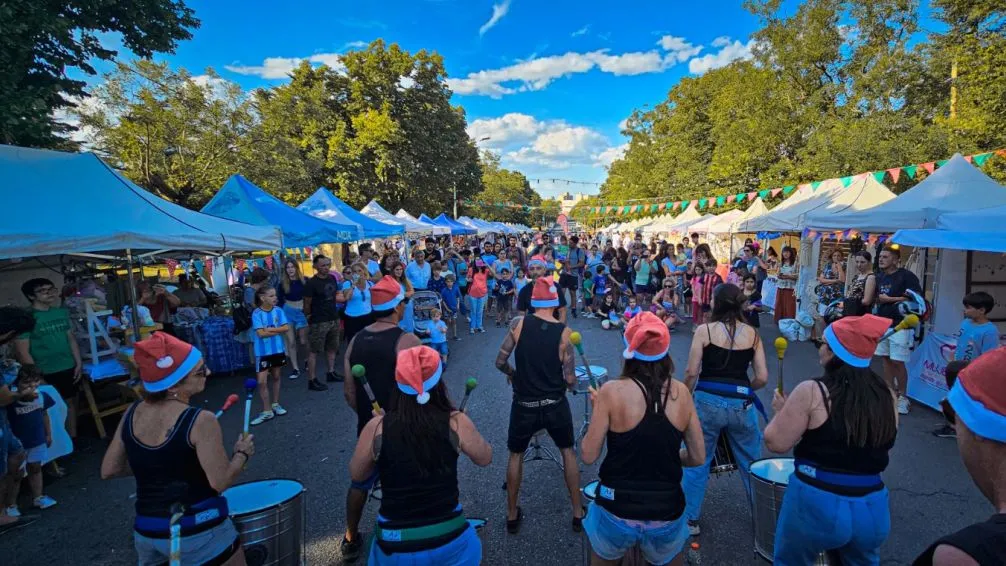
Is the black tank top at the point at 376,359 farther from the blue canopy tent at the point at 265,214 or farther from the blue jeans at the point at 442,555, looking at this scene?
the blue canopy tent at the point at 265,214

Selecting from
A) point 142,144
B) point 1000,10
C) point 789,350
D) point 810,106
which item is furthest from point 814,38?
point 142,144

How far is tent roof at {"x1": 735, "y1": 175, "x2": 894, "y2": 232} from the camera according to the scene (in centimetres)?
1150

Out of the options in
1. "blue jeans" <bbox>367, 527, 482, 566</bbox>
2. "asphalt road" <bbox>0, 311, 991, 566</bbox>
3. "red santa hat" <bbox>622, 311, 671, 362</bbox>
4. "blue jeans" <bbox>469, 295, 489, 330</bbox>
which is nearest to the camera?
"blue jeans" <bbox>367, 527, 482, 566</bbox>

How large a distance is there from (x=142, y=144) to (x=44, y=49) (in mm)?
12520

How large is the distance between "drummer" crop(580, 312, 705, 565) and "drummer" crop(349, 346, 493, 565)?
0.63 meters

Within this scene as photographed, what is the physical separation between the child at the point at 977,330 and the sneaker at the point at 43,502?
8.50 meters

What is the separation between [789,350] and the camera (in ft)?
27.5

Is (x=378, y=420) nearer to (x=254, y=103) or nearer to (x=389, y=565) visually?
(x=389, y=565)

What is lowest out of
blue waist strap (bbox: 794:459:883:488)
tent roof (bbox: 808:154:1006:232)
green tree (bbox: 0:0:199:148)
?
blue waist strap (bbox: 794:459:883:488)

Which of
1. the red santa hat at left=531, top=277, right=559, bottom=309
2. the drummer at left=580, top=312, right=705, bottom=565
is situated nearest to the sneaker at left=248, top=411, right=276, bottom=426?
the red santa hat at left=531, top=277, right=559, bottom=309

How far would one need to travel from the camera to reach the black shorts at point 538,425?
3.32 meters

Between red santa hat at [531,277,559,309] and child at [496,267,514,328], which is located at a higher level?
red santa hat at [531,277,559,309]

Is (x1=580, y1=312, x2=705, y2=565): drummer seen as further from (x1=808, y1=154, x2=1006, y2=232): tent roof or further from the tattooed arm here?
(x1=808, y1=154, x2=1006, y2=232): tent roof

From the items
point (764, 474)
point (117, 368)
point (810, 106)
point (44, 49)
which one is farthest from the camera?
point (810, 106)
